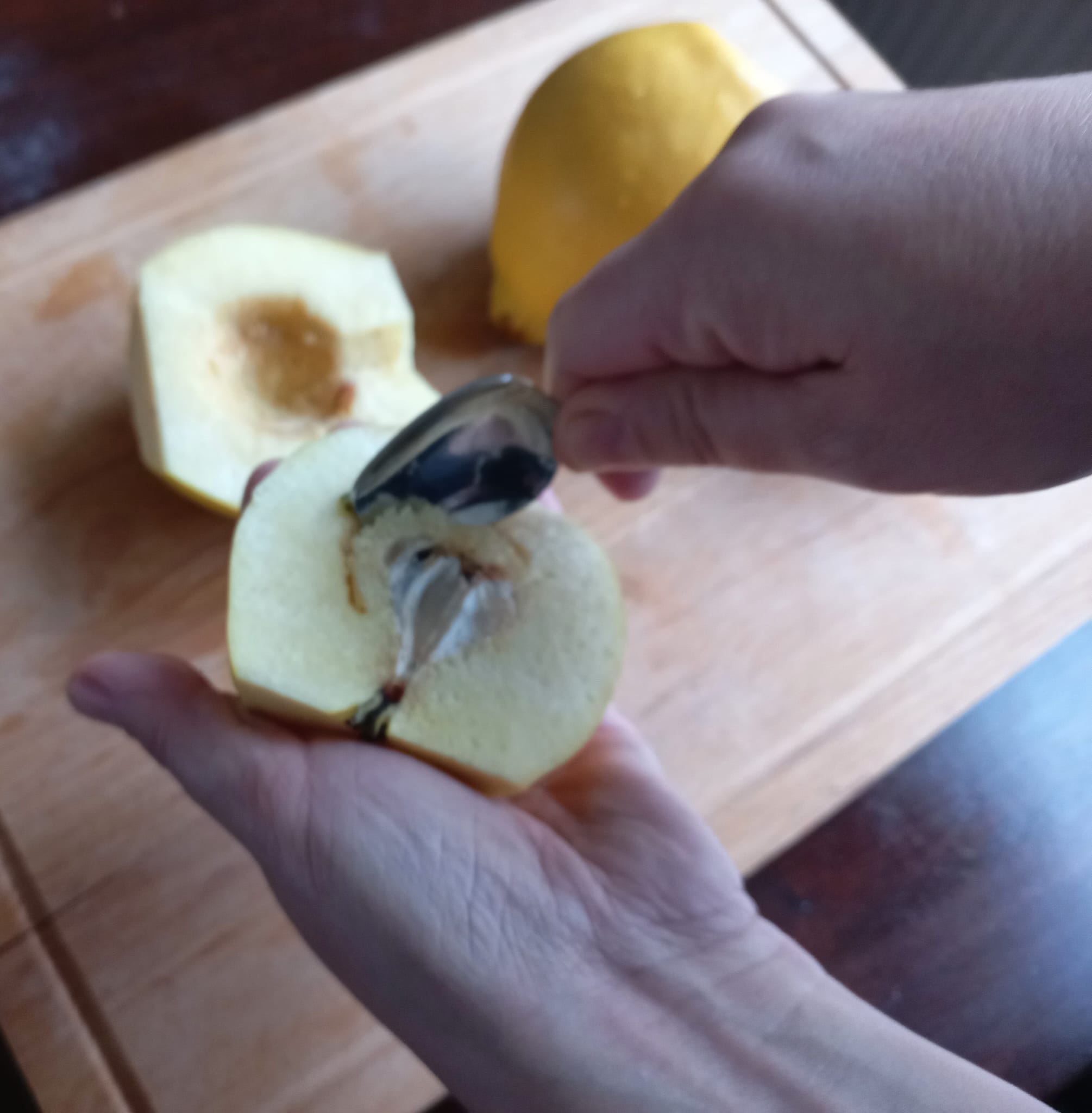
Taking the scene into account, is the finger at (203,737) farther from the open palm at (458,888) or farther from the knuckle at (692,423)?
the knuckle at (692,423)

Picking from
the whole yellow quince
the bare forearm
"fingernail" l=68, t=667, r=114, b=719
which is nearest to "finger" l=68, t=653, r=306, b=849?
"fingernail" l=68, t=667, r=114, b=719

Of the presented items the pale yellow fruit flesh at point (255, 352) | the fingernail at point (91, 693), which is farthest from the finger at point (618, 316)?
the fingernail at point (91, 693)

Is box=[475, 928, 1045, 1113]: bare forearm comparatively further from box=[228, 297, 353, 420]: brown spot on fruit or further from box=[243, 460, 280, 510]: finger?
box=[228, 297, 353, 420]: brown spot on fruit

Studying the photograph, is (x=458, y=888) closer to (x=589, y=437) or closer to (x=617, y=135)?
(x=589, y=437)

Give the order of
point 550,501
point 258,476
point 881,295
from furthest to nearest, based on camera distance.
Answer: point 550,501, point 258,476, point 881,295

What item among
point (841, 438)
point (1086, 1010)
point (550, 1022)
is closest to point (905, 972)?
point (1086, 1010)

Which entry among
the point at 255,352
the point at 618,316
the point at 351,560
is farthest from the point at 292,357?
the point at 618,316

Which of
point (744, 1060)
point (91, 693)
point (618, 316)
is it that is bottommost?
point (744, 1060)
